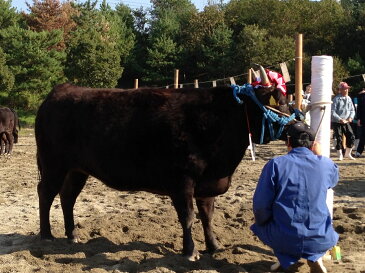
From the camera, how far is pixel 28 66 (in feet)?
126

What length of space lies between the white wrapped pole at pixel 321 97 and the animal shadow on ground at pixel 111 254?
4.53ft

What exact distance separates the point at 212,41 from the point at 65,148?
42.7 metres


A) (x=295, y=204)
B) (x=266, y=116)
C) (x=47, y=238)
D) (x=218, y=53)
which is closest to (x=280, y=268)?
(x=295, y=204)

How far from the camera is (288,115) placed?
5258 mm

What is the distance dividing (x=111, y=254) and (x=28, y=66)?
115ft

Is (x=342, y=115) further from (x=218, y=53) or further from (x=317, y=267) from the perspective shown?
(x=218, y=53)

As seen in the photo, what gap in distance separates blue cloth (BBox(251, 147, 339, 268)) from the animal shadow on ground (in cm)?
69

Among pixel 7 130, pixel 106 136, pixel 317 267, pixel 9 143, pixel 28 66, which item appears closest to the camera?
pixel 317 267

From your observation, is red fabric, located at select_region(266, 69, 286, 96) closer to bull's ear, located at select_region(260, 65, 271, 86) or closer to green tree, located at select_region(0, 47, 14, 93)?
bull's ear, located at select_region(260, 65, 271, 86)

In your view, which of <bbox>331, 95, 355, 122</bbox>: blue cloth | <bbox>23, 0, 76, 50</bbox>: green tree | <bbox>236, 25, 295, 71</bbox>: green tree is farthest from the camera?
<bbox>23, 0, 76, 50</bbox>: green tree

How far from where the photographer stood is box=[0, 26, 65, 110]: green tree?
1468 inches

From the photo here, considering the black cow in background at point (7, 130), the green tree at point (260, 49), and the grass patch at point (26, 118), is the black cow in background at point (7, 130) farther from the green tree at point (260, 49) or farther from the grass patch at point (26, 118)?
the green tree at point (260, 49)

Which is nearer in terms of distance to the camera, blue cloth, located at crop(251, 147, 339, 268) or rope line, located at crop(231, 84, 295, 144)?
blue cloth, located at crop(251, 147, 339, 268)

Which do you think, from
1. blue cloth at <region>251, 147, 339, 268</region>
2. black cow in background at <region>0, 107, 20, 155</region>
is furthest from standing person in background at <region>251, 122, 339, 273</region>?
black cow in background at <region>0, 107, 20, 155</region>
